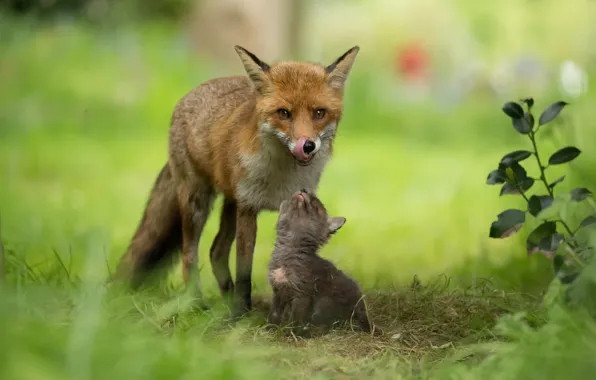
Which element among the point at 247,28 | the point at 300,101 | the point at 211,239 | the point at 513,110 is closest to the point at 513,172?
the point at 513,110

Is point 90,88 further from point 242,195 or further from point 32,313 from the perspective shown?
point 32,313

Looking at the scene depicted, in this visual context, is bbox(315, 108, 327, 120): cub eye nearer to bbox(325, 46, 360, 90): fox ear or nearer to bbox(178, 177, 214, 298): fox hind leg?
bbox(325, 46, 360, 90): fox ear

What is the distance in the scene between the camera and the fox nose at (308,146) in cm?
490

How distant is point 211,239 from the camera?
28.4ft

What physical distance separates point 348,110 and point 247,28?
2.26 metres

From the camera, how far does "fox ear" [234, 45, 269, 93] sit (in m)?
5.29

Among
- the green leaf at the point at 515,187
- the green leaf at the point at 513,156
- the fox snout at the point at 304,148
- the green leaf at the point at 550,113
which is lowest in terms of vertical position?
the green leaf at the point at 515,187

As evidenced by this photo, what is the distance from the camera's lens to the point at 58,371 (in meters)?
3.18

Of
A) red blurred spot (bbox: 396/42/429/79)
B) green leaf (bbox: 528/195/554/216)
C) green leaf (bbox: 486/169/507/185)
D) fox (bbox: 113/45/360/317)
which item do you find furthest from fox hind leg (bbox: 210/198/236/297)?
red blurred spot (bbox: 396/42/429/79)

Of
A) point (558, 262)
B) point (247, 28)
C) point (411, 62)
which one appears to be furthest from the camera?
point (411, 62)

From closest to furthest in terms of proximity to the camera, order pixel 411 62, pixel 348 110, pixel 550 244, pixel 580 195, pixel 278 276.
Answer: pixel 580 195, pixel 550 244, pixel 278 276, pixel 348 110, pixel 411 62

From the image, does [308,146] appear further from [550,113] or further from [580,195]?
[580,195]

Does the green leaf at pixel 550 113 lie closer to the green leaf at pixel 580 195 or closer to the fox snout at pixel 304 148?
the green leaf at pixel 580 195

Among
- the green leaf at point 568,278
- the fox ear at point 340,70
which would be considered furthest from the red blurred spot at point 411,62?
the green leaf at point 568,278
